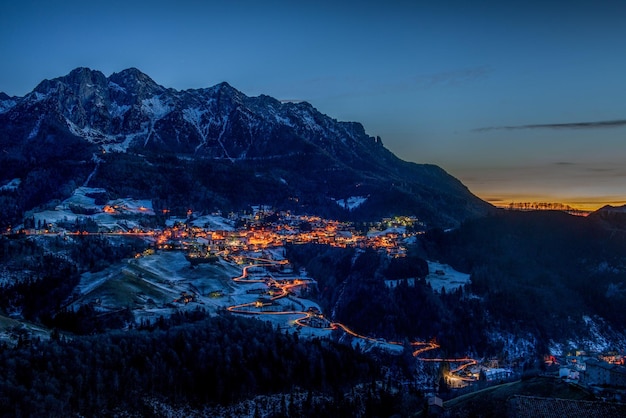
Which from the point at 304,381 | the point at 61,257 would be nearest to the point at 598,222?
the point at 304,381

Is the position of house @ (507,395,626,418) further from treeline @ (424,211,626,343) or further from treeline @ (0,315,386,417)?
treeline @ (424,211,626,343)

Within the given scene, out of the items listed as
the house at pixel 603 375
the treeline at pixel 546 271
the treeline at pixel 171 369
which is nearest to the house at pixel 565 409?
the house at pixel 603 375

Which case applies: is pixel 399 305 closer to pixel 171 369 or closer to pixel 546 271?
pixel 546 271

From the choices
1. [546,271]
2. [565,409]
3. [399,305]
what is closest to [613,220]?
[546,271]

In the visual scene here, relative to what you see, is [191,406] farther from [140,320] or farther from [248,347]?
[140,320]

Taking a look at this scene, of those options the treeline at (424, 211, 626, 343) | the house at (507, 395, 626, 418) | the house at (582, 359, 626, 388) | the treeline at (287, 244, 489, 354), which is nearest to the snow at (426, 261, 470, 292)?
the treeline at (287, 244, 489, 354)

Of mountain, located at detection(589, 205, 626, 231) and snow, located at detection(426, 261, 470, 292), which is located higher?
mountain, located at detection(589, 205, 626, 231)
